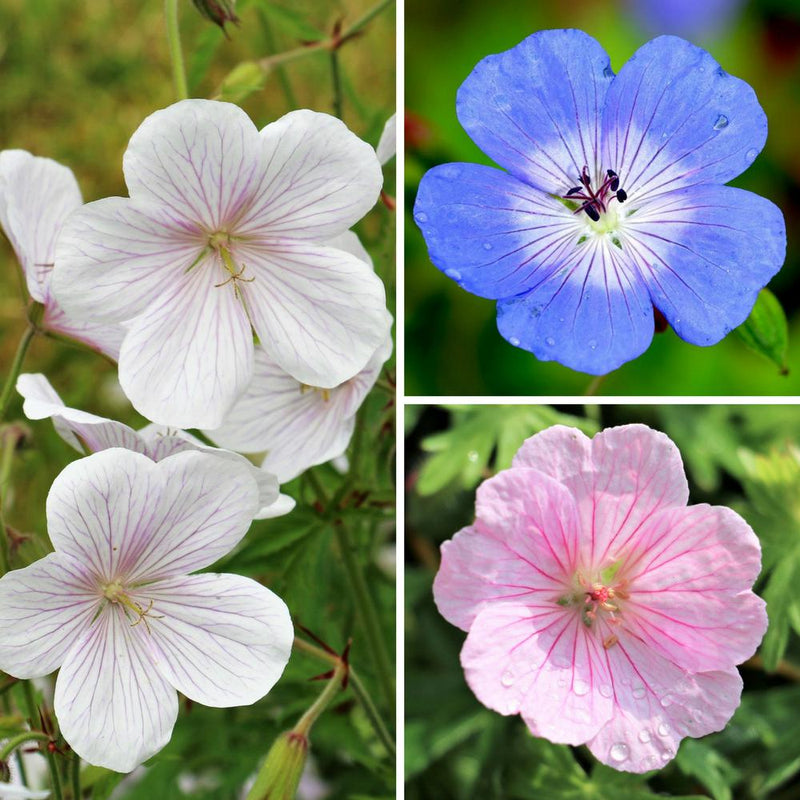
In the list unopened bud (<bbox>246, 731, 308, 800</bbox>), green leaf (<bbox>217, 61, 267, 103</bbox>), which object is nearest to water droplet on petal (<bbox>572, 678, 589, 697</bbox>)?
unopened bud (<bbox>246, 731, 308, 800</bbox>)

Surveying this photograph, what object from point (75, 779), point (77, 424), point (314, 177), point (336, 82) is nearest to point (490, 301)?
point (336, 82)

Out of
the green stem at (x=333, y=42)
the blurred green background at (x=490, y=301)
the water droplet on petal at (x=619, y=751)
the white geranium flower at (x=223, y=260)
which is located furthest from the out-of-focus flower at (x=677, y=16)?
the water droplet on petal at (x=619, y=751)

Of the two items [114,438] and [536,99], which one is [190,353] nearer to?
[114,438]

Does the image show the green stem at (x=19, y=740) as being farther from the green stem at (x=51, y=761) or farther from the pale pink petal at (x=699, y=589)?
the pale pink petal at (x=699, y=589)

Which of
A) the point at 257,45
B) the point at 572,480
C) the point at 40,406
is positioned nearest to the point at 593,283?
the point at 572,480

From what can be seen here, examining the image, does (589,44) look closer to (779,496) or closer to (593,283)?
(593,283)

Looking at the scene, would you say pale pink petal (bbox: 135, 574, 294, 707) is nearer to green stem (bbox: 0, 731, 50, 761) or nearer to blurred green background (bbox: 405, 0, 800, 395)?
green stem (bbox: 0, 731, 50, 761)
